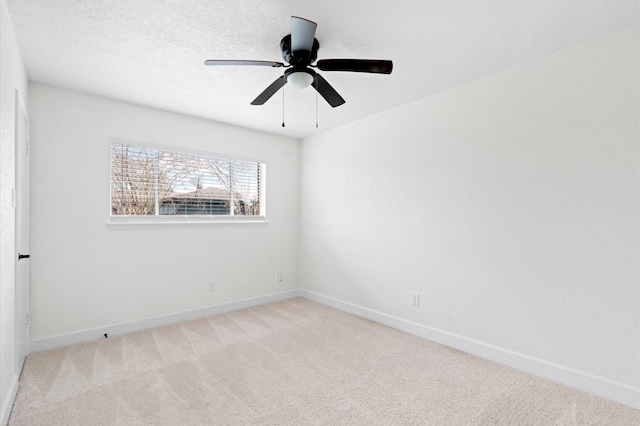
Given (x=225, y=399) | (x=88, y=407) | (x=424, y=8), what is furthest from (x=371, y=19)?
(x=88, y=407)

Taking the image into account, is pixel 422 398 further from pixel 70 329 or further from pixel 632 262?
pixel 70 329

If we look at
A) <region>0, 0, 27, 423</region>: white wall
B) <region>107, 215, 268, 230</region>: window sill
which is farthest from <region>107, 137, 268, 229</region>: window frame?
<region>0, 0, 27, 423</region>: white wall

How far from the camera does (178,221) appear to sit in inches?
144

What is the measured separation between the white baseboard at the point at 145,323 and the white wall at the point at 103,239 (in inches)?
2.1

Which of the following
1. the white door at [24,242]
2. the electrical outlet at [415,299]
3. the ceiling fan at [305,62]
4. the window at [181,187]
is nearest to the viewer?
the ceiling fan at [305,62]

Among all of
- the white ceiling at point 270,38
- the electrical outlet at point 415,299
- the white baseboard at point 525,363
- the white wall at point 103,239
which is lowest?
the white baseboard at point 525,363

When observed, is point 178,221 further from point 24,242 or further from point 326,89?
point 326,89

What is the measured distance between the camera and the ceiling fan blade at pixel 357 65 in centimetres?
187

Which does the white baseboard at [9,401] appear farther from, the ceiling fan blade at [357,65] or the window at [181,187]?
the ceiling fan blade at [357,65]

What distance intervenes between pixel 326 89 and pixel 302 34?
50 cm

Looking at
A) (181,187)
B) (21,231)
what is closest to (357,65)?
(181,187)

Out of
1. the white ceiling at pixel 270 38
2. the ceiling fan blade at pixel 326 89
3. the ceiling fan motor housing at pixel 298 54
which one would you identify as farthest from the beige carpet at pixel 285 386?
the white ceiling at pixel 270 38

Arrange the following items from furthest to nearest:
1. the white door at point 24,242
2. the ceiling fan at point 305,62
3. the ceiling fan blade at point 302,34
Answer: the white door at point 24,242 < the ceiling fan at point 305,62 < the ceiling fan blade at point 302,34

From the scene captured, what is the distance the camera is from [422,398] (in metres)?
2.11
